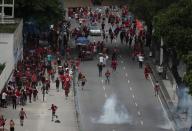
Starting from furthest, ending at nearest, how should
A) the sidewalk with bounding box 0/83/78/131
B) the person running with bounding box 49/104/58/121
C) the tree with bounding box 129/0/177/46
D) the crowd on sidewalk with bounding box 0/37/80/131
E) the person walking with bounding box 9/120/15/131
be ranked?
the tree with bounding box 129/0/177/46 → the crowd on sidewalk with bounding box 0/37/80/131 → the person running with bounding box 49/104/58/121 → the sidewalk with bounding box 0/83/78/131 → the person walking with bounding box 9/120/15/131

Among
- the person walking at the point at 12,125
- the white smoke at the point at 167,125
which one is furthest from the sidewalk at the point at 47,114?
the white smoke at the point at 167,125

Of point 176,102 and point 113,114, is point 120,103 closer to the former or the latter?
point 113,114

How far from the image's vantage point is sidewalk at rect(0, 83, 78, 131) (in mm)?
60594

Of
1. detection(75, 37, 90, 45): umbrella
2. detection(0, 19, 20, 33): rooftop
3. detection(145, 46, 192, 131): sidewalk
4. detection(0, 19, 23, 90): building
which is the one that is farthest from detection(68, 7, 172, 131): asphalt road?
detection(0, 19, 20, 33): rooftop

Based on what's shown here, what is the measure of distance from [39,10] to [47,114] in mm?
23624

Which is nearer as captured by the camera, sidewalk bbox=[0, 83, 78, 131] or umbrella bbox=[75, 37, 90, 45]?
sidewalk bbox=[0, 83, 78, 131]

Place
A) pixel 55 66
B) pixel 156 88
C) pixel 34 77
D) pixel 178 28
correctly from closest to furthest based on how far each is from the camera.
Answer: pixel 178 28 → pixel 156 88 → pixel 34 77 → pixel 55 66

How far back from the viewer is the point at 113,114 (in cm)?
6506

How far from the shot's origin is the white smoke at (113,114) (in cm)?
6293

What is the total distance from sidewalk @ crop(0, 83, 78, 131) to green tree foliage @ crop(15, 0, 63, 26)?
54.9ft

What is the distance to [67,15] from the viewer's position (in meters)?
114

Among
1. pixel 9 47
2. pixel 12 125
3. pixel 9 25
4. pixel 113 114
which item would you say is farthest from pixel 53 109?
pixel 9 25

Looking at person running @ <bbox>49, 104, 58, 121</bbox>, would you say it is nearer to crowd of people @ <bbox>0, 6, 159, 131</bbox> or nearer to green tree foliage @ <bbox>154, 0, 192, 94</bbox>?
crowd of people @ <bbox>0, 6, 159, 131</bbox>

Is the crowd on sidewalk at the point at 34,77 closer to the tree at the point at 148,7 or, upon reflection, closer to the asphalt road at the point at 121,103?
the asphalt road at the point at 121,103
